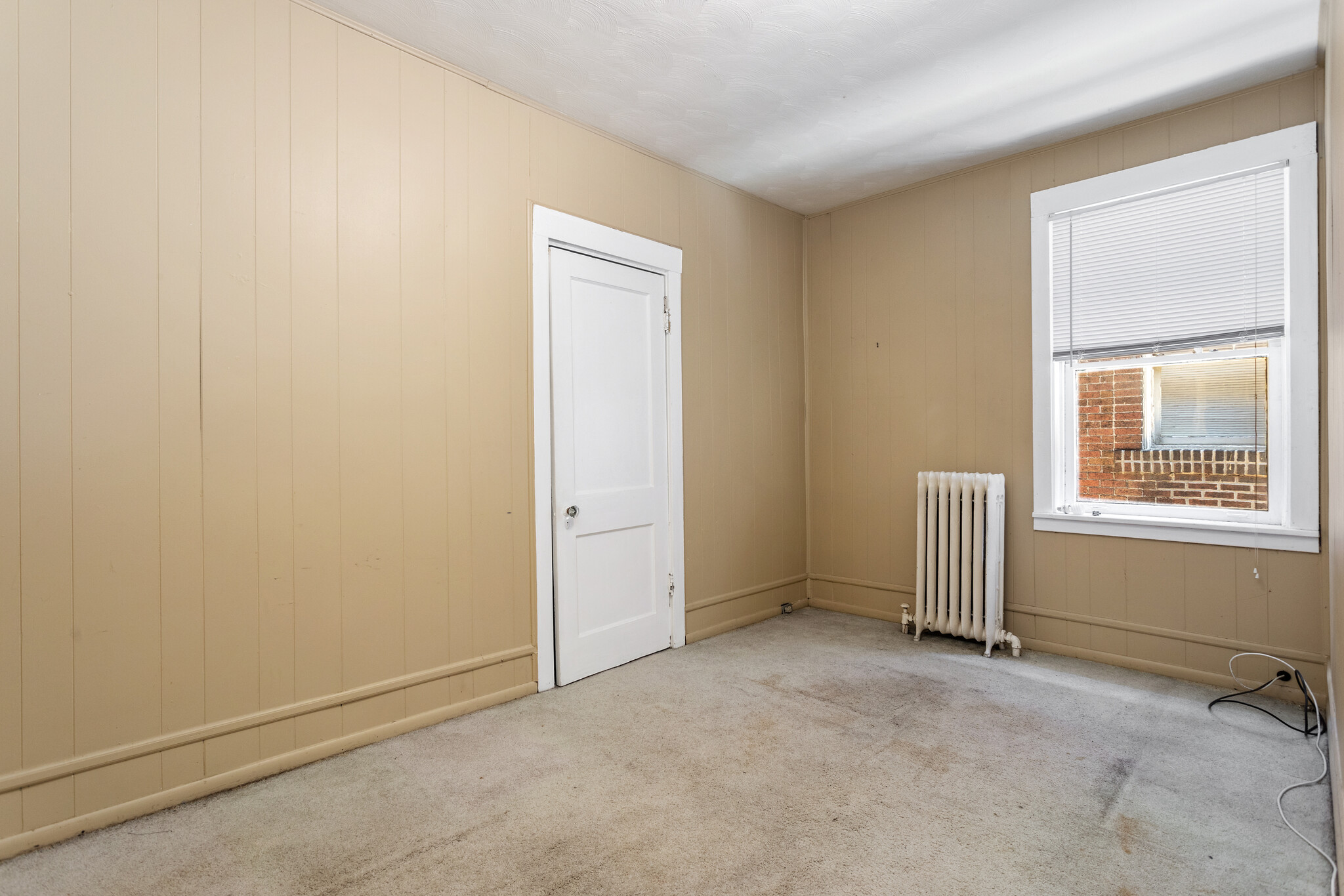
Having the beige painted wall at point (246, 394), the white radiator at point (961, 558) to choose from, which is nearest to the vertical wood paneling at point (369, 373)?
the beige painted wall at point (246, 394)

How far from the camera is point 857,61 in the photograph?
3.01m

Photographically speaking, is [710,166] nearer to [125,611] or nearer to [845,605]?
[845,605]

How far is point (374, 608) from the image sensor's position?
109 inches

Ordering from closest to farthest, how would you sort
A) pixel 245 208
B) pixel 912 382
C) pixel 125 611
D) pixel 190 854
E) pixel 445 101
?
pixel 190 854 → pixel 125 611 → pixel 245 208 → pixel 445 101 → pixel 912 382

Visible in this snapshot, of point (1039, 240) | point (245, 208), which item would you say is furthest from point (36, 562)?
point (1039, 240)

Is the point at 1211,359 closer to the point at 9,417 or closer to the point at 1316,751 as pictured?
the point at 1316,751

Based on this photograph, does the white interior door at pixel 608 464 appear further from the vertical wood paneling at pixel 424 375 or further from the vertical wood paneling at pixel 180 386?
the vertical wood paneling at pixel 180 386

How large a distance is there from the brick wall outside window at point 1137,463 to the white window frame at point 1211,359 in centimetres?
4

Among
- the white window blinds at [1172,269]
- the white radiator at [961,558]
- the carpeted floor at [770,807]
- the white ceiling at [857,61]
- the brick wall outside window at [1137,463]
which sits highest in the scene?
the white ceiling at [857,61]

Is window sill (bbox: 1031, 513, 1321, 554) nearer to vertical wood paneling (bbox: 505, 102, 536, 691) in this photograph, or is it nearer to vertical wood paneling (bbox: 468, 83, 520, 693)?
vertical wood paneling (bbox: 505, 102, 536, 691)

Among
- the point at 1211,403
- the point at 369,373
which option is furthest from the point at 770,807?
the point at 1211,403

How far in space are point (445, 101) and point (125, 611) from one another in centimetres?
233

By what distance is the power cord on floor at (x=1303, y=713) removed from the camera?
1.99 metres

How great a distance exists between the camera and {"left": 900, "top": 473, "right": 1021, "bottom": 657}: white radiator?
3875 mm
